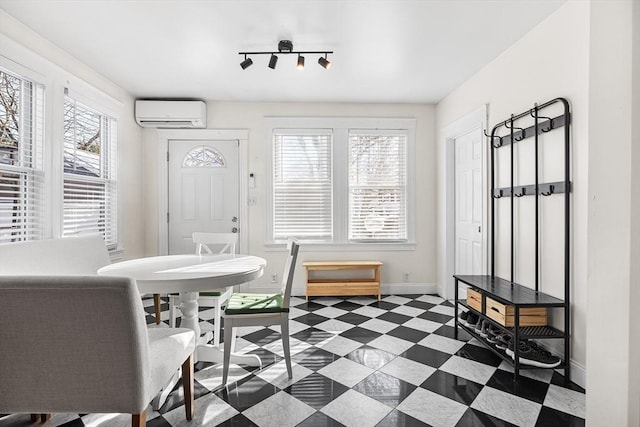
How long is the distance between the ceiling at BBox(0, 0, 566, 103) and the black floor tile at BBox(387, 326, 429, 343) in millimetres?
2485

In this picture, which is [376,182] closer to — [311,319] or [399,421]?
[311,319]

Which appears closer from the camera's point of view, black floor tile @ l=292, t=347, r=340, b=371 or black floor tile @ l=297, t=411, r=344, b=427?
black floor tile @ l=297, t=411, r=344, b=427

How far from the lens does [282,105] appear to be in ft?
14.0

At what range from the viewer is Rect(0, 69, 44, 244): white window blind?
7.71ft

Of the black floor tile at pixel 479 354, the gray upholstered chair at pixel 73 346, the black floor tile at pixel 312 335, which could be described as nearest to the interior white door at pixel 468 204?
the black floor tile at pixel 479 354

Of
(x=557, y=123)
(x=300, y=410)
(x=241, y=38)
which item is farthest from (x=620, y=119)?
(x=241, y=38)

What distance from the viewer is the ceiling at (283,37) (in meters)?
2.25

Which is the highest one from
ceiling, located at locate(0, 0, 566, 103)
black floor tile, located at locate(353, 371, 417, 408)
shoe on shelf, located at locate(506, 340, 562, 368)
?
ceiling, located at locate(0, 0, 566, 103)

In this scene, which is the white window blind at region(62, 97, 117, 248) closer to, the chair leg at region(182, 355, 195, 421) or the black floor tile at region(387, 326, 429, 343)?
the chair leg at region(182, 355, 195, 421)

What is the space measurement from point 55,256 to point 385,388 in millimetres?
2478

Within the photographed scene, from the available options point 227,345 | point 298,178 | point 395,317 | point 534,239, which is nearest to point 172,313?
point 227,345

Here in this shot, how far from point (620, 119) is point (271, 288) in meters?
3.81

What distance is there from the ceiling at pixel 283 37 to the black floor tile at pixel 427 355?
2.48 meters

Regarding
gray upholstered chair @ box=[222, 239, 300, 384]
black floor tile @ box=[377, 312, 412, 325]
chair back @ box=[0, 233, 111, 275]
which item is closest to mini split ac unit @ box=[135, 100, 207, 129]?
chair back @ box=[0, 233, 111, 275]
